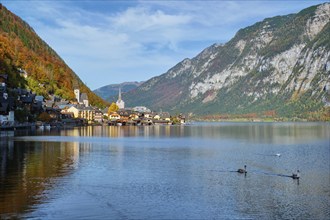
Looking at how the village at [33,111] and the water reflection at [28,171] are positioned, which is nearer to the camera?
the water reflection at [28,171]

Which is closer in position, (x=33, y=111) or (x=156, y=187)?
(x=156, y=187)

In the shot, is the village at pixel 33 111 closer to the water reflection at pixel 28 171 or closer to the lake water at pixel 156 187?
the water reflection at pixel 28 171

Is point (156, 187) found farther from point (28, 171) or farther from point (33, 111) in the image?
point (33, 111)

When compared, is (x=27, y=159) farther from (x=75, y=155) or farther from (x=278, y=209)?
(x=278, y=209)

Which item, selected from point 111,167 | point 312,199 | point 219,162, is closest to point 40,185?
point 111,167

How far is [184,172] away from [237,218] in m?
19.2

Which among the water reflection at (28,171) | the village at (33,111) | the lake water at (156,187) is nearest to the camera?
the lake water at (156,187)

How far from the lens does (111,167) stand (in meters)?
51.4

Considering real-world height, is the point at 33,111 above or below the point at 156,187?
above

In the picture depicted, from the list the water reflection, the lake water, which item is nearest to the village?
the water reflection

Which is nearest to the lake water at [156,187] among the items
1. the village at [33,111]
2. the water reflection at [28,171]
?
the water reflection at [28,171]

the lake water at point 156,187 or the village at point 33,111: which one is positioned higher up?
the village at point 33,111

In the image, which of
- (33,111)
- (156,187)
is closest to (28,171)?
(156,187)

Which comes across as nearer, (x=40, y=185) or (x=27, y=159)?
(x=40, y=185)
